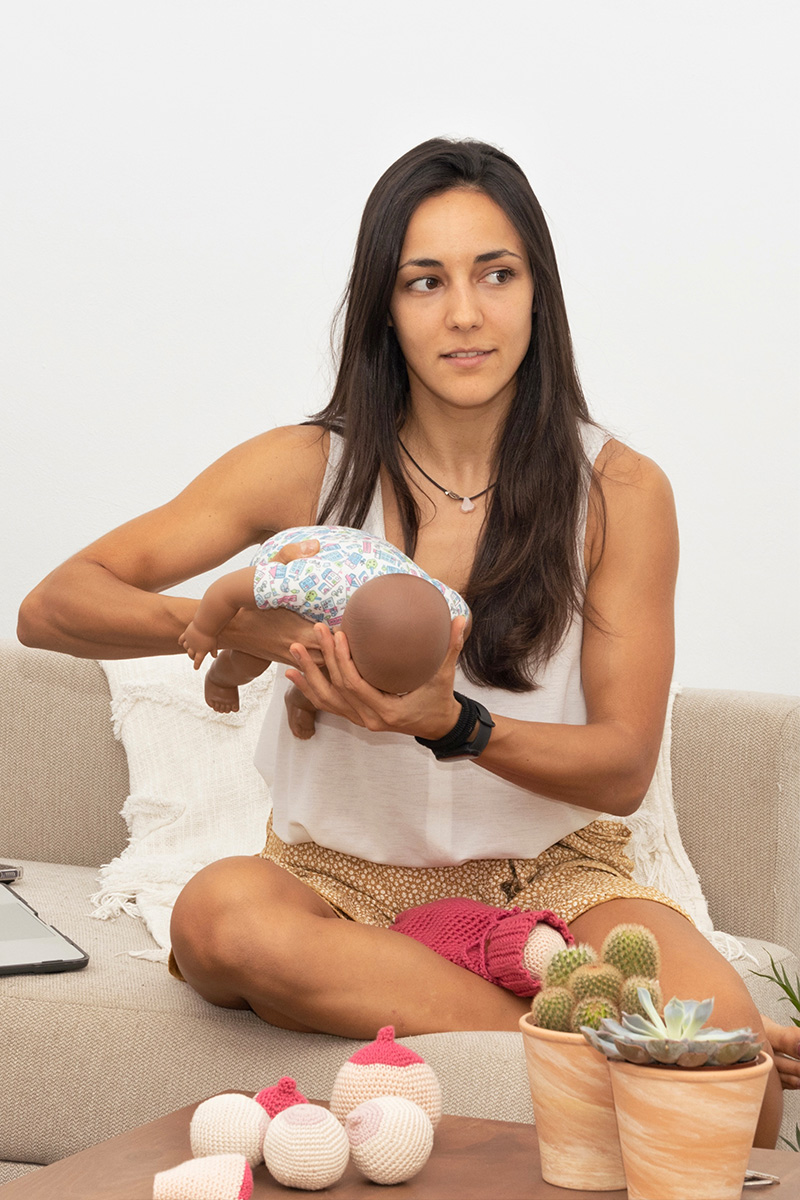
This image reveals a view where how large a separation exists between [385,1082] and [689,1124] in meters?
0.24

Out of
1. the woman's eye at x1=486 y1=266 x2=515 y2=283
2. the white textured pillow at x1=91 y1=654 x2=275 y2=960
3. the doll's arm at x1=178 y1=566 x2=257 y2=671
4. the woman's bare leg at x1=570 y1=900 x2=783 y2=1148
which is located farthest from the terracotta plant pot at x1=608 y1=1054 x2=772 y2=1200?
the white textured pillow at x1=91 y1=654 x2=275 y2=960

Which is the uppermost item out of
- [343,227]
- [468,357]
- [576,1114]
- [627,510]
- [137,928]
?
[343,227]

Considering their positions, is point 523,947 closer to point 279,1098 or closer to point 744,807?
point 279,1098

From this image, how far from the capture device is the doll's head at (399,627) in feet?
3.78

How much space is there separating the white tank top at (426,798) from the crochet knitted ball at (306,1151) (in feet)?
2.35

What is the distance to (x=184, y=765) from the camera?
2146 mm

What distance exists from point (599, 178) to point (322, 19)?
0.65m

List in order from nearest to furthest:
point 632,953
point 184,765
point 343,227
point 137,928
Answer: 1. point 632,953
2. point 137,928
3. point 184,765
4. point 343,227

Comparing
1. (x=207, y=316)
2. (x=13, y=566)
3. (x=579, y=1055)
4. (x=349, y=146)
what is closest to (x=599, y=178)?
(x=349, y=146)

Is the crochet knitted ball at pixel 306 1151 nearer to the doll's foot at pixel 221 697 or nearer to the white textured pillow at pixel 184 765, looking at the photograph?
the doll's foot at pixel 221 697

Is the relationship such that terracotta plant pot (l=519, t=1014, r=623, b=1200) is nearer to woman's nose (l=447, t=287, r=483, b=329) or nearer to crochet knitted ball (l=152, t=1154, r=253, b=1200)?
crochet knitted ball (l=152, t=1154, r=253, b=1200)

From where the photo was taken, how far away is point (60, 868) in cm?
212

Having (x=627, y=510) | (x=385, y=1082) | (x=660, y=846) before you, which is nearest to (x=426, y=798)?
(x=627, y=510)

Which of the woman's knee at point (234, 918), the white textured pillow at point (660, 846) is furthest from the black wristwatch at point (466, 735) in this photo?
the white textured pillow at point (660, 846)
